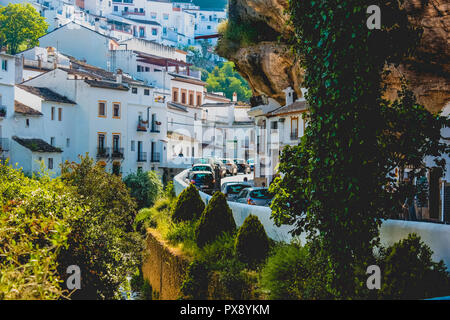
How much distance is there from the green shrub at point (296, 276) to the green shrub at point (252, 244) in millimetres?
Result: 1537

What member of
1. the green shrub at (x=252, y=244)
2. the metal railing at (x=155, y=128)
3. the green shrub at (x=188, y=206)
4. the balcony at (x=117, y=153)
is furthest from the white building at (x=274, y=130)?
the green shrub at (x=252, y=244)

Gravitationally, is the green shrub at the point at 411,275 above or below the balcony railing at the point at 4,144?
below

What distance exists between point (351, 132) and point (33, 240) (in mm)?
7783

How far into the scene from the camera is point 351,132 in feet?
42.4

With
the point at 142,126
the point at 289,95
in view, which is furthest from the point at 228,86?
the point at 289,95

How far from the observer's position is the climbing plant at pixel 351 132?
42.1 ft

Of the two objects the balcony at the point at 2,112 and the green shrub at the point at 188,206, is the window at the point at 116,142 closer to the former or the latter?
the balcony at the point at 2,112

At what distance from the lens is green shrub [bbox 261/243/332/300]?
13.3 meters

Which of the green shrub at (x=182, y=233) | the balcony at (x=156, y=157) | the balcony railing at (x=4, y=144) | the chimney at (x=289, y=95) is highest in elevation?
the chimney at (x=289, y=95)

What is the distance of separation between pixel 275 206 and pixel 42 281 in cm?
542

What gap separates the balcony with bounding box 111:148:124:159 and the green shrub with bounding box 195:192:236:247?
4070 cm

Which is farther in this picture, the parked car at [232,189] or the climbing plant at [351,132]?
the parked car at [232,189]

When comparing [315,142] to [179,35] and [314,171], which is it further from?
[179,35]

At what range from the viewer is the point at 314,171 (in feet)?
44.2
